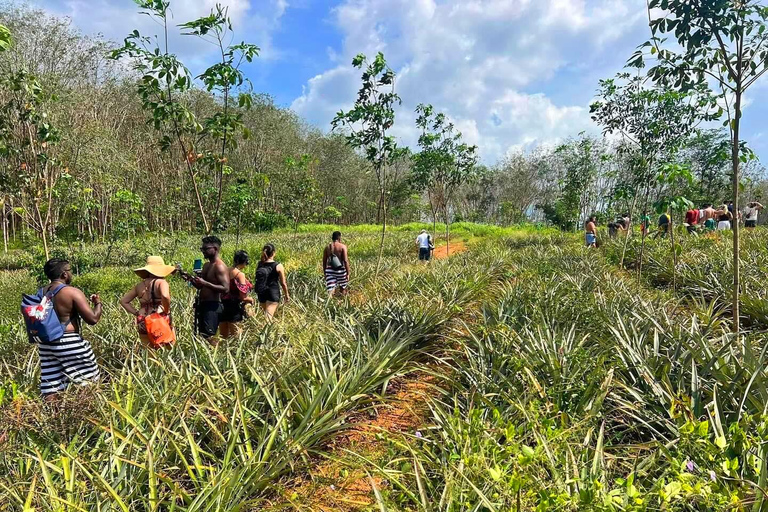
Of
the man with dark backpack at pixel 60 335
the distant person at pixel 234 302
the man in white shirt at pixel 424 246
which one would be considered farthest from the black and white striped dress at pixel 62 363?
the man in white shirt at pixel 424 246

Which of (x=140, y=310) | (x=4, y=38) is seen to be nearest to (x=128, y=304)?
(x=140, y=310)

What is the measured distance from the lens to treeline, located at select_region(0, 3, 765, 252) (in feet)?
17.9

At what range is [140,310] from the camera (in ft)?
13.1

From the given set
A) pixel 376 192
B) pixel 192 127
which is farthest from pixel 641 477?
pixel 376 192

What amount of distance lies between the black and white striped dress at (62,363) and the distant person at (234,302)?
4.98 feet

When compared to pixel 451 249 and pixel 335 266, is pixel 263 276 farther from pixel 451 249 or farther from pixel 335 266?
pixel 451 249

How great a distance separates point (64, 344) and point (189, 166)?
2.30 metres

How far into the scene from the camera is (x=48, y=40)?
1466cm

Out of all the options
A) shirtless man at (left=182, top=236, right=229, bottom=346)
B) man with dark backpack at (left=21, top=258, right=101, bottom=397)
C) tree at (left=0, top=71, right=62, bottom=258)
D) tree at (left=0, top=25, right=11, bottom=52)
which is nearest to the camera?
tree at (left=0, top=25, right=11, bottom=52)

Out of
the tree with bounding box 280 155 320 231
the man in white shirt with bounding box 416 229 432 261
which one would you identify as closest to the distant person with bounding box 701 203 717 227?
the man in white shirt with bounding box 416 229 432 261

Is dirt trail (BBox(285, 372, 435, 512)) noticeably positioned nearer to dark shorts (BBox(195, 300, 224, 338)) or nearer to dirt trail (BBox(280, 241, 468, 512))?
dirt trail (BBox(280, 241, 468, 512))

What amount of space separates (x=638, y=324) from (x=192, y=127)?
5.18 m

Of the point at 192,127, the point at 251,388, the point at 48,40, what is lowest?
the point at 251,388

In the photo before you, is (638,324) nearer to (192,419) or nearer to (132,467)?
(192,419)
